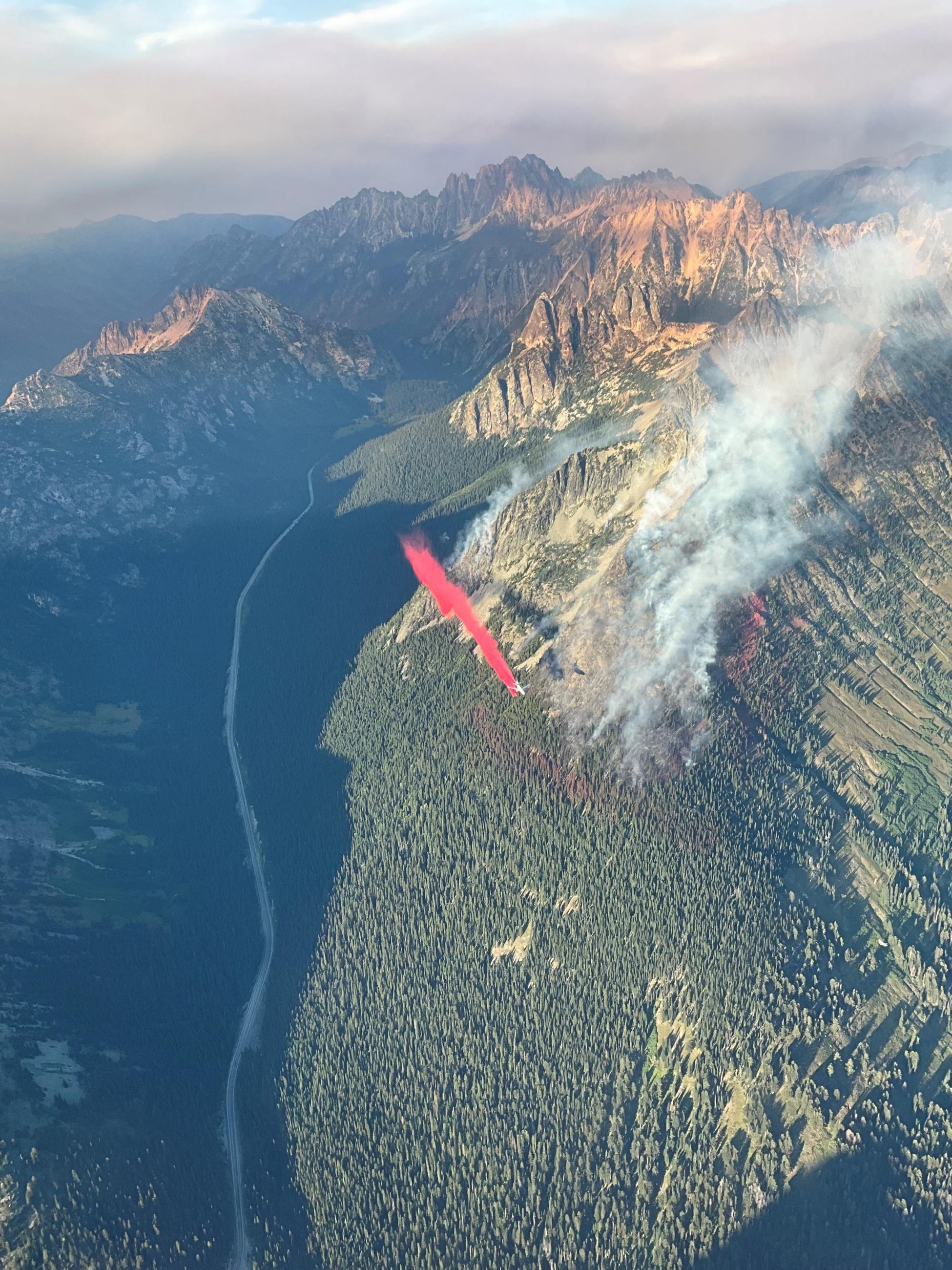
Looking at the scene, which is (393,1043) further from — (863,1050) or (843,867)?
(843,867)

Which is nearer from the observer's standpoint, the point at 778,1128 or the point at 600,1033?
the point at 778,1128

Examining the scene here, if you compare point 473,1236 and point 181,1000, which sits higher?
point 181,1000

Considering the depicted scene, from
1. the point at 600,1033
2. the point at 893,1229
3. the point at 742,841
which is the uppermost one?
the point at 742,841

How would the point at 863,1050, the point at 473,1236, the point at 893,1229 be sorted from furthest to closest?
the point at 863,1050 < the point at 473,1236 < the point at 893,1229

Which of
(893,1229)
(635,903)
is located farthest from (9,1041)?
(893,1229)

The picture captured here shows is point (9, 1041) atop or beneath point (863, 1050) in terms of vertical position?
atop

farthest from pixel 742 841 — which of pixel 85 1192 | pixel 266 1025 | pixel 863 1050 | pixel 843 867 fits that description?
pixel 85 1192

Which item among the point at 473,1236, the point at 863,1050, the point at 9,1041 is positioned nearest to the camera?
the point at 473,1236

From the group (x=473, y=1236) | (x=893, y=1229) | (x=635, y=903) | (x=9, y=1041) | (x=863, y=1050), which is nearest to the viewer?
(x=893, y=1229)

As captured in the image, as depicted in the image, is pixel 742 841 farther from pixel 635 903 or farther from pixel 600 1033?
pixel 600 1033
